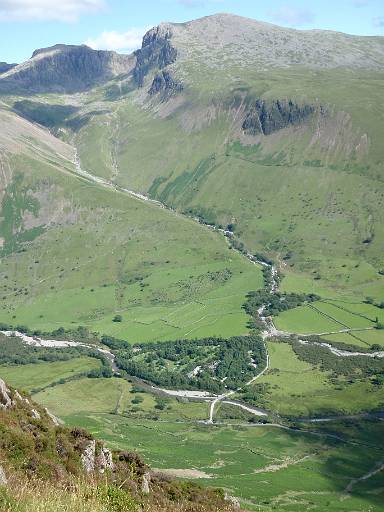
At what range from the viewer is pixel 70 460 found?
53219 mm

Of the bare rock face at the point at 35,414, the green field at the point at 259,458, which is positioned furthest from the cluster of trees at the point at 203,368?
the bare rock face at the point at 35,414

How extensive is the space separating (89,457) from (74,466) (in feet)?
Answer: 10.2

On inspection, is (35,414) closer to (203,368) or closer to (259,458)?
(259,458)

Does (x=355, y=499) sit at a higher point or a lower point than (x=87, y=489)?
lower

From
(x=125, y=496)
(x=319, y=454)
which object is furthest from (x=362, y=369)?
(x=125, y=496)

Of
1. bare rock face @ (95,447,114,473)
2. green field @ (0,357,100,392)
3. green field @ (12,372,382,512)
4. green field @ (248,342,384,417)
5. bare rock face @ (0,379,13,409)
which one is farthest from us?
green field @ (0,357,100,392)

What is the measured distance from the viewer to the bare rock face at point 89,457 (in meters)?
54.1

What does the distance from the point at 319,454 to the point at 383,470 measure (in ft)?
43.6

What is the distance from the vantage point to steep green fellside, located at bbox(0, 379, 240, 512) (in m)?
43.4

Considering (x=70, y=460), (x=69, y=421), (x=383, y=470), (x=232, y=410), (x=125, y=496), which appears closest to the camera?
(x=125, y=496)

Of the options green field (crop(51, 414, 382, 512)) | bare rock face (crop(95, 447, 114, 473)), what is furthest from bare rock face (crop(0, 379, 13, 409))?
green field (crop(51, 414, 382, 512))

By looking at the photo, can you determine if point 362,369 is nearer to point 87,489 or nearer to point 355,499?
point 355,499

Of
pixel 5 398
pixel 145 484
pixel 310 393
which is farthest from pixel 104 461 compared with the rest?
pixel 310 393

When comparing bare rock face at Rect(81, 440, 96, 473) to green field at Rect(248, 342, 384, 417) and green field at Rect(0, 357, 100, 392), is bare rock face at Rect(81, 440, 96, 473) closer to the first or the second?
green field at Rect(248, 342, 384, 417)
